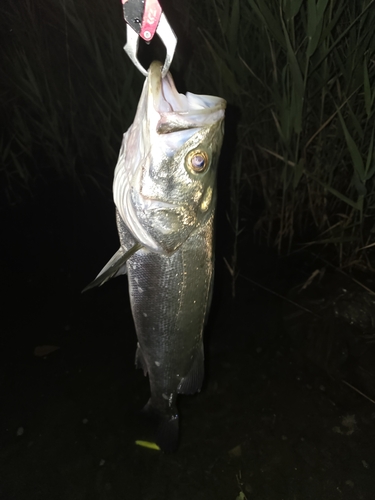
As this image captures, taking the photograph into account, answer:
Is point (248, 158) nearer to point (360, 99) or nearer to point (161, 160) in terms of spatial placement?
point (360, 99)

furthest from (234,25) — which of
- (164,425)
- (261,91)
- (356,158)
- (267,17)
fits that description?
(164,425)

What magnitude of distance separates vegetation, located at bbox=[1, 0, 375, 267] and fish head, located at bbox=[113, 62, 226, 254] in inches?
38.2

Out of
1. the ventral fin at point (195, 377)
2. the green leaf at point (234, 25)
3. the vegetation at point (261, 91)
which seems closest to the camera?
the ventral fin at point (195, 377)

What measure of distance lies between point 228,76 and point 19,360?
2.32m

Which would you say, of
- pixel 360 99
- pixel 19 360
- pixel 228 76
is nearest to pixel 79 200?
pixel 19 360

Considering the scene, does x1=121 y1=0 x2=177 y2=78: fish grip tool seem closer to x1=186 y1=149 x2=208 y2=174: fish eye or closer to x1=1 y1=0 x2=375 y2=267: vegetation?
x1=186 y1=149 x2=208 y2=174: fish eye

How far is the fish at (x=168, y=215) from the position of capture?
1.06 metres

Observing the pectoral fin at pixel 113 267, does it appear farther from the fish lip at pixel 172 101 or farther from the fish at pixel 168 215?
the fish lip at pixel 172 101

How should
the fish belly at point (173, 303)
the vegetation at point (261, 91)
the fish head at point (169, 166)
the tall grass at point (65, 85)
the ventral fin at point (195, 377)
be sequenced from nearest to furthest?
the fish head at point (169, 166)
the fish belly at point (173, 303)
the ventral fin at point (195, 377)
the vegetation at point (261, 91)
the tall grass at point (65, 85)

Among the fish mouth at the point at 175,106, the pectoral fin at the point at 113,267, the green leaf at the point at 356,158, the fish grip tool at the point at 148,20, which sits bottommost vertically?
the pectoral fin at the point at 113,267

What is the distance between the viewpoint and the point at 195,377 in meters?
1.46

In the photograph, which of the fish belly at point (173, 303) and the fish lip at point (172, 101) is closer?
the fish lip at point (172, 101)

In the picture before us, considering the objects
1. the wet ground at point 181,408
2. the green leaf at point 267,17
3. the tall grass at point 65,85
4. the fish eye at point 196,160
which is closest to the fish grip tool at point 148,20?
the fish eye at point 196,160

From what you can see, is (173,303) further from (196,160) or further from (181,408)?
(181,408)
